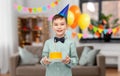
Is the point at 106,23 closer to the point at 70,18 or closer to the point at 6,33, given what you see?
the point at 70,18

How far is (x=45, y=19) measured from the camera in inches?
275

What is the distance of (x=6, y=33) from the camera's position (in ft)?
21.3

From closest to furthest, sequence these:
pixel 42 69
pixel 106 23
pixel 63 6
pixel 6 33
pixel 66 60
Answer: pixel 66 60 < pixel 42 69 < pixel 6 33 < pixel 106 23 < pixel 63 6

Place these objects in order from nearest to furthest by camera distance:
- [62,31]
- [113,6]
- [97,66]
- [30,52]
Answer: [62,31] < [97,66] < [30,52] < [113,6]

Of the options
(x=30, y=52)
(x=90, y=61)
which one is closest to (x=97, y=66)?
(x=90, y=61)

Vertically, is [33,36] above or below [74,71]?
above

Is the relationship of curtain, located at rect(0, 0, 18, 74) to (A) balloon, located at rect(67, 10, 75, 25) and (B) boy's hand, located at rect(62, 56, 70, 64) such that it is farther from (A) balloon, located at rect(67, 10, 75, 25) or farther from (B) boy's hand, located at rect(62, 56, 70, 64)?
(B) boy's hand, located at rect(62, 56, 70, 64)

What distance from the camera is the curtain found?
21.1ft

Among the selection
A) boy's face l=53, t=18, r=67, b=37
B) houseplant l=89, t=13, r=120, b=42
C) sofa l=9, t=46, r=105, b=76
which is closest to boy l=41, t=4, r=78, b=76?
boy's face l=53, t=18, r=67, b=37

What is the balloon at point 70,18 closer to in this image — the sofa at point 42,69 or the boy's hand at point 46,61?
the sofa at point 42,69

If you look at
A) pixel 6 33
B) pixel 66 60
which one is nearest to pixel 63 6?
pixel 6 33

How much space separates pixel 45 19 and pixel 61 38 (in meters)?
4.88

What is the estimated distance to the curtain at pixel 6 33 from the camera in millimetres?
6422

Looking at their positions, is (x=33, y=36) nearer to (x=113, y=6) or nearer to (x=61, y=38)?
(x=113, y=6)
